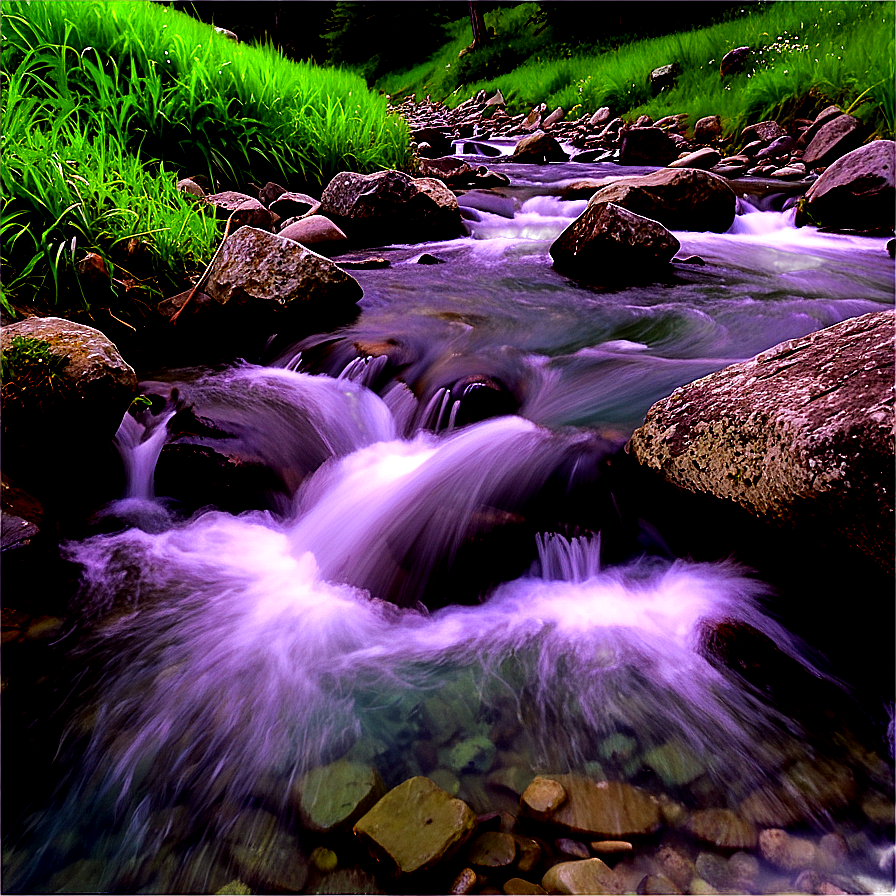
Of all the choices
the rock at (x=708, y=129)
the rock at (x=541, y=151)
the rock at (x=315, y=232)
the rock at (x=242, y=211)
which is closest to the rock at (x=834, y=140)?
the rock at (x=708, y=129)

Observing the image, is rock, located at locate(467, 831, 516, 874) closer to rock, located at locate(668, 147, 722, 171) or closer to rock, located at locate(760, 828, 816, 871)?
rock, located at locate(760, 828, 816, 871)

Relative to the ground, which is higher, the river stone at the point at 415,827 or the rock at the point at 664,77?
the rock at the point at 664,77

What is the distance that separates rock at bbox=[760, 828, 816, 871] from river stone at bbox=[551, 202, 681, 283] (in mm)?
3780

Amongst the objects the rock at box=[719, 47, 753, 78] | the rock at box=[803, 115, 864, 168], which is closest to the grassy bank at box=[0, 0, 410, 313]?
the rock at box=[803, 115, 864, 168]

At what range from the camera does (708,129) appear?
30.7 feet

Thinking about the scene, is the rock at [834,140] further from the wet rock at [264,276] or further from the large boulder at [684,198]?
the wet rock at [264,276]

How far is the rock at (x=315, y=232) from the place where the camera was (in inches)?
194

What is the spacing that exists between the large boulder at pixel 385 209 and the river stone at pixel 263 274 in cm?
192

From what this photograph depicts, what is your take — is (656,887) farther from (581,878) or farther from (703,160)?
(703,160)

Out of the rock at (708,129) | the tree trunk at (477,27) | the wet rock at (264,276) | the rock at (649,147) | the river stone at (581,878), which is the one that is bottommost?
the river stone at (581,878)

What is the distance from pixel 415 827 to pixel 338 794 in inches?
8.8

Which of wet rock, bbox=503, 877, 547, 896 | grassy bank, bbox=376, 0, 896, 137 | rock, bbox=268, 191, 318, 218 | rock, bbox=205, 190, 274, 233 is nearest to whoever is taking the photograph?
wet rock, bbox=503, 877, 547, 896

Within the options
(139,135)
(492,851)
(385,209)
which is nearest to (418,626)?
(492,851)

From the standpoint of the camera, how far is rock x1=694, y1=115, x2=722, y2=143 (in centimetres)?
927
